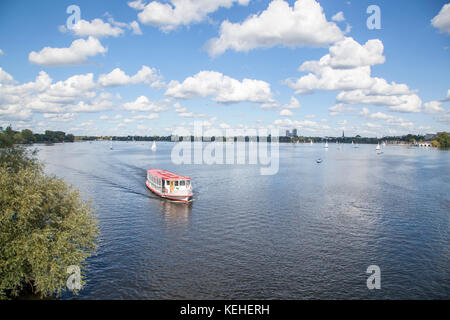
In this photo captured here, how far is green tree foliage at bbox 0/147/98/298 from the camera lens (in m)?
26.1

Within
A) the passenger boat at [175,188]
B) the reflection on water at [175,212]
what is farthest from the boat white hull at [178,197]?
the reflection on water at [175,212]

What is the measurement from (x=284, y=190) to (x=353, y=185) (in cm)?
2474

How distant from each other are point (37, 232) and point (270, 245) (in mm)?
29734

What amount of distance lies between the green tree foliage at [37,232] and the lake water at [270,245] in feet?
19.8

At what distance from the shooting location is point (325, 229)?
51812mm

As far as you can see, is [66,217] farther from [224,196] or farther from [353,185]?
[353,185]

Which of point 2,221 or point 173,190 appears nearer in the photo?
point 2,221

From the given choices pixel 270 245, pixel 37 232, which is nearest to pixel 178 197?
pixel 270 245

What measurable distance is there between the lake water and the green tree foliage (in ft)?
19.8

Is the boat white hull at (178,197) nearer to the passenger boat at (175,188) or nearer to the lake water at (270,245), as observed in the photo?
the passenger boat at (175,188)

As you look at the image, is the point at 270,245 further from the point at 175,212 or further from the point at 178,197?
the point at 178,197

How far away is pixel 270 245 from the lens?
44781 mm
